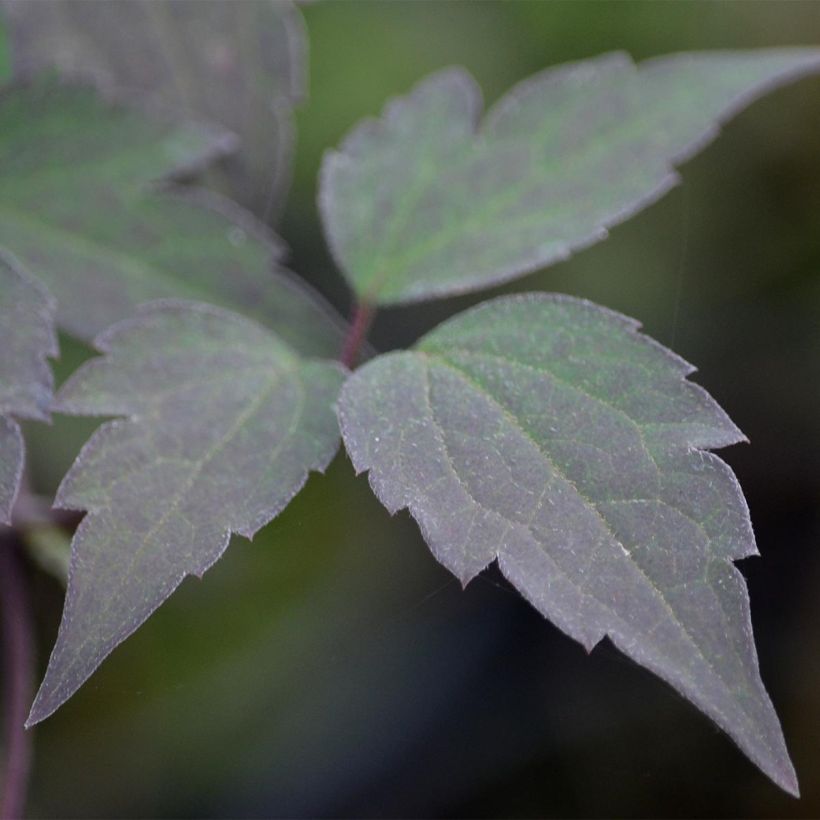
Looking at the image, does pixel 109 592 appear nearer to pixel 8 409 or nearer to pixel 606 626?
A: pixel 8 409

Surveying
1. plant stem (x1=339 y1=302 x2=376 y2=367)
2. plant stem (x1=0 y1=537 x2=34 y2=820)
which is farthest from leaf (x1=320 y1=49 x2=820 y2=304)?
plant stem (x1=0 y1=537 x2=34 y2=820)

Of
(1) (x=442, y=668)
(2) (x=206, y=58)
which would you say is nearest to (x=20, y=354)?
(2) (x=206, y=58)

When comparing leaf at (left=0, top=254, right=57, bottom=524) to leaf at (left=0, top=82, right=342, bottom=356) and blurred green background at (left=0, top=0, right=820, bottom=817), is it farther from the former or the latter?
blurred green background at (left=0, top=0, right=820, bottom=817)

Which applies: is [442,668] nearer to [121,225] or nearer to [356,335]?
[356,335]

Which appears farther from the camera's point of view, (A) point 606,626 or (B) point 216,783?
(B) point 216,783

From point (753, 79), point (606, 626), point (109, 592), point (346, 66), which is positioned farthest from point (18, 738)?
point (346, 66)

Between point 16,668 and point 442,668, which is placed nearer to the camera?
point 16,668
